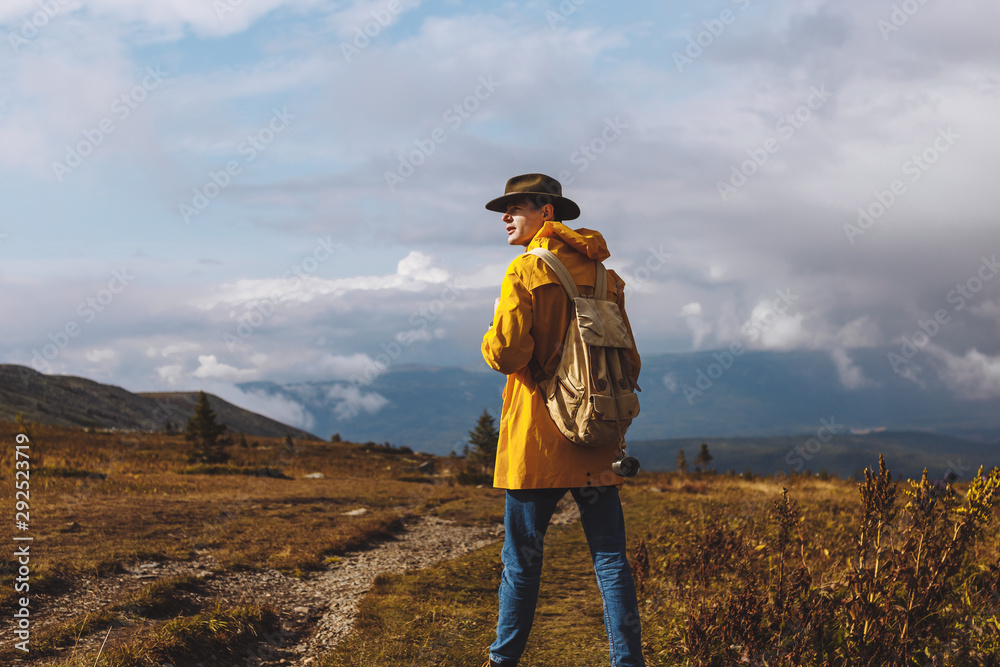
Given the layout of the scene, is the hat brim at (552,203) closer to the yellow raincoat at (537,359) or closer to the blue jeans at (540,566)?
the yellow raincoat at (537,359)

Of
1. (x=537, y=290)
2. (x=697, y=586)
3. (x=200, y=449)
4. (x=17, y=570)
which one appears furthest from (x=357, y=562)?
(x=200, y=449)

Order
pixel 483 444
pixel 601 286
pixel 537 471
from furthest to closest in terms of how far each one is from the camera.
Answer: pixel 483 444 → pixel 601 286 → pixel 537 471

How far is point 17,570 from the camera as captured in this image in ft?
20.6

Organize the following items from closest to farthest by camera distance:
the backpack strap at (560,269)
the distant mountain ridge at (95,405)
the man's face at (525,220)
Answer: the backpack strap at (560,269)
the man's face at (525,220)
the distant mountain ridge at (95,405)

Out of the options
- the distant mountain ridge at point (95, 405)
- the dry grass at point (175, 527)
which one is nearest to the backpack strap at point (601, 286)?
the dry grass at point (175, 527)

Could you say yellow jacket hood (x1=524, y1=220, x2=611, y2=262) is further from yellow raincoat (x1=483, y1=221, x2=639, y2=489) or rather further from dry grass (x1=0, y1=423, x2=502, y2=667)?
dry grass (x1=0, y1=423, x2=502, y2=667)

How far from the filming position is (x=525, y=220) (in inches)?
170

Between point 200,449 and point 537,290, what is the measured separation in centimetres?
3315

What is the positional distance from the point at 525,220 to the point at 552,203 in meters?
0.24

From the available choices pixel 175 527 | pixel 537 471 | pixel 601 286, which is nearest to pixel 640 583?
pixel 537 471

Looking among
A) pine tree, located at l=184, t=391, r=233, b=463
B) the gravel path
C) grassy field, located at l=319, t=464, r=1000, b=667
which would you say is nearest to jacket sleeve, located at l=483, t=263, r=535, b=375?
grassy field, located at l=319, t=464, r=1000, b=667

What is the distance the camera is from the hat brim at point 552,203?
4234mm

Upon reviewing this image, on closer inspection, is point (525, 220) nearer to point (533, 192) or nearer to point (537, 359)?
point (533, 192)

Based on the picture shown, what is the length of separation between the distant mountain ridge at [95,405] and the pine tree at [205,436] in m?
27.8
